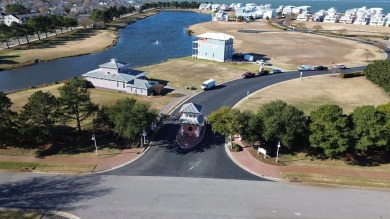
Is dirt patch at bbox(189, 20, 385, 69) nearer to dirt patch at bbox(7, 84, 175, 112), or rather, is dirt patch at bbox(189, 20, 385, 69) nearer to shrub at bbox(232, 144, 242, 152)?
dirt patch at bbox(7, 84, 175, 112)

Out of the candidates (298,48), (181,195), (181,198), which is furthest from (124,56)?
(181,198)

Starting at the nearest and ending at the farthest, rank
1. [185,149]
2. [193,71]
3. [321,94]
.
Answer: [185,149]
[321,94]
[193,71]

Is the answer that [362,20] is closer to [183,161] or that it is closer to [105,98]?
[105,98]

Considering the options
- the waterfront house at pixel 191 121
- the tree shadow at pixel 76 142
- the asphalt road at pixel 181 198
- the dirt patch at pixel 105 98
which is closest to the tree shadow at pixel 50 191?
the asphalt road at pixel 181 198

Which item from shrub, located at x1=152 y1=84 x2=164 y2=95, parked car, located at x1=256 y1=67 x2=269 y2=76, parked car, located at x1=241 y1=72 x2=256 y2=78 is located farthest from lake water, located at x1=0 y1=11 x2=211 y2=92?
parked car, located at x1=256 y1=67 x2=269 y2=76

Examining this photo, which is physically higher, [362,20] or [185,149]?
[362,20]

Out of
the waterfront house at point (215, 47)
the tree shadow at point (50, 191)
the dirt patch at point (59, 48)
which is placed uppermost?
the waterfront house at point (215, 47)

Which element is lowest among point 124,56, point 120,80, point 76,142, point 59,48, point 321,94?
point 321,94

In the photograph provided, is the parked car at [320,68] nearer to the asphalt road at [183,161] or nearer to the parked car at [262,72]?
the parked car at [262,72]
